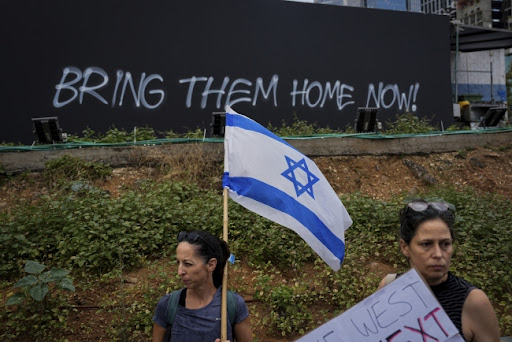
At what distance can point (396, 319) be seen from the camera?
2150 mm

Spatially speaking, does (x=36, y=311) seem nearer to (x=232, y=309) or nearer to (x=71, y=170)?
(x=232, y=309)

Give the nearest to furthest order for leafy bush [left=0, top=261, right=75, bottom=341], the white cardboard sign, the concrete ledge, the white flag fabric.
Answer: the white cardboard sign → the white flag fabric → leafy bush [left=0, top=261, right=75, bottom=341] → the concrete ledge

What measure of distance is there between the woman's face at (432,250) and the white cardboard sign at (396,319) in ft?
0.50

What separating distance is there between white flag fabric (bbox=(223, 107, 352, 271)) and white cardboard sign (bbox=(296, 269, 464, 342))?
0.96 metres

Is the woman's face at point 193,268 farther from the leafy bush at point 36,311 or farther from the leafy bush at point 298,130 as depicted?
the leafy bush at point 298,130

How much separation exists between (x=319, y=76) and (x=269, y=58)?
147cm

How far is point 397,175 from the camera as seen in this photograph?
9.45 m

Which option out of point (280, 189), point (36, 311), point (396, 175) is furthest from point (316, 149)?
point (280, 189)

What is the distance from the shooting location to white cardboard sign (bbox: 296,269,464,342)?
6.97ft

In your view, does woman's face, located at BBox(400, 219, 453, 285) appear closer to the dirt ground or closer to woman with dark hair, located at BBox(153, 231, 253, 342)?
woman with dark hair, located at BBox(153, 231, 253, 342)

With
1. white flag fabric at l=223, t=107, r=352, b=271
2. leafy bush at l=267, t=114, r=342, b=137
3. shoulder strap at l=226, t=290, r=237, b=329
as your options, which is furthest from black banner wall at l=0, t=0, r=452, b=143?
shoulder strap at l=226, t=290, r=237, b=329

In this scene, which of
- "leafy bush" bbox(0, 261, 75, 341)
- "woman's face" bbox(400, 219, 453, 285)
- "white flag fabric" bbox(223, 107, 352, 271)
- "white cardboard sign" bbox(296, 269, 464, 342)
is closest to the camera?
"white cardboard sign" bbox(296, 269, 464, 342)

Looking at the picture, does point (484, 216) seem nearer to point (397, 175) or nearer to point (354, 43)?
point (397, 175)

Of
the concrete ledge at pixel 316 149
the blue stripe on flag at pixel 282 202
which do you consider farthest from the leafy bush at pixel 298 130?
the blue stripe on flag at pixel 282 202
